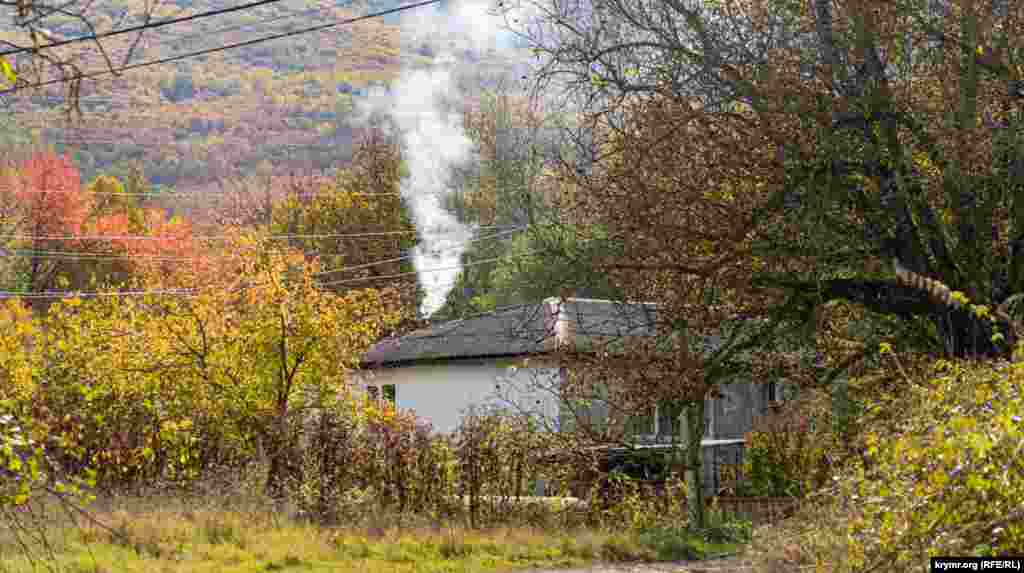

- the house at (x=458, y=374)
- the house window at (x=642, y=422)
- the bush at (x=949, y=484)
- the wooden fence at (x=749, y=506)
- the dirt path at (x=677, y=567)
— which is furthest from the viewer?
the house at (x=458, y=374)

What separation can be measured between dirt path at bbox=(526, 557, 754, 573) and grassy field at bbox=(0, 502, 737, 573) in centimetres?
36

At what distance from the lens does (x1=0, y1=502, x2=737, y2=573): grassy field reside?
12844mm

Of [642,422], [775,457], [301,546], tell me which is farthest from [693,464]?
[301,546]

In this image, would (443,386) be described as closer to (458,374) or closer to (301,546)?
(458,374)

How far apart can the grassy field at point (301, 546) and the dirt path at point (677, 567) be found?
0.36 metres

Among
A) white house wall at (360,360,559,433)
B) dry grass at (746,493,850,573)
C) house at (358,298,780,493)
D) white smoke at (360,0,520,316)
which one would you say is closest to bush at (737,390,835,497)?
house at (358,298,780,493)

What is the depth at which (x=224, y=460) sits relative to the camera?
1867 centimetres

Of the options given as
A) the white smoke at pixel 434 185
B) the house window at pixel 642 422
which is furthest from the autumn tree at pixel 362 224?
the house window at pixel 642 422

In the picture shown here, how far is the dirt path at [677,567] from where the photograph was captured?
1352cm

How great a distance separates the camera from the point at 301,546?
550 inches

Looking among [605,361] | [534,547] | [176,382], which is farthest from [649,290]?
[176,382]

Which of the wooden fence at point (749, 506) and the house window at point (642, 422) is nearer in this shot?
the house window at point (642, 422)

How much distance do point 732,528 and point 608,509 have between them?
5.67 feet

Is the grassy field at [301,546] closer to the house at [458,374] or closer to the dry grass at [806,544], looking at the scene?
the dry grass at [806,544]
